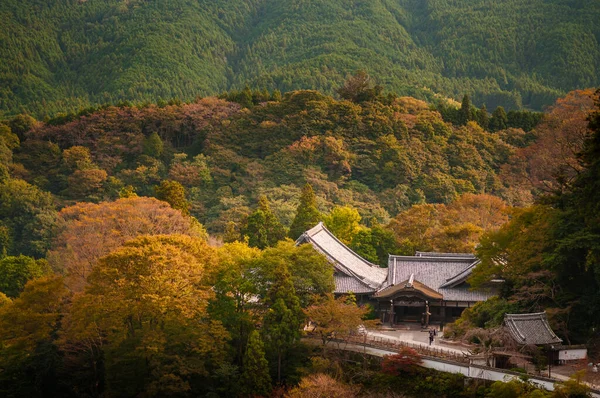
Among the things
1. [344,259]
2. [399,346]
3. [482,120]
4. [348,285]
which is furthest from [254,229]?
[482,120]

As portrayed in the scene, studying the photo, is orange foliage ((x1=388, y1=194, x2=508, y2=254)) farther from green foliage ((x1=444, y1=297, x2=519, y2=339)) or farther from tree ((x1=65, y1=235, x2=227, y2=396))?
tree ((x1=65, y1=235, x2=227, y2=396))

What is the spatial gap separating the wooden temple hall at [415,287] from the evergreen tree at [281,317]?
19.4ft

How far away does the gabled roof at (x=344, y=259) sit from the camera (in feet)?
131

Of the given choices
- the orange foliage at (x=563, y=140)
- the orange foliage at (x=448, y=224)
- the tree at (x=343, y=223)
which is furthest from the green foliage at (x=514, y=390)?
the tree at (x=343, y=223)

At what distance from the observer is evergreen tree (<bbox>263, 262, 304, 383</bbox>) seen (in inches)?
1236

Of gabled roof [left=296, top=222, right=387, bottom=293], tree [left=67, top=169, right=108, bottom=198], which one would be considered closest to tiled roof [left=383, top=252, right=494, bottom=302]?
gabled roof [left=296, top=222, right=387, bottom=293]

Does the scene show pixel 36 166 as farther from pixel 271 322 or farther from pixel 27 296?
pixel 271 322

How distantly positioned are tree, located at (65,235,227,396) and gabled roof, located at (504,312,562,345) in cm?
1044

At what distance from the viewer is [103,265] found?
32.3 m

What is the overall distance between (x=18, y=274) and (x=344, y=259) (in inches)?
709

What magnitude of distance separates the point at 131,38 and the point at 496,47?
5289 cm

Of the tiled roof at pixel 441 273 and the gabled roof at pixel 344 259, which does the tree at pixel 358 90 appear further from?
the tiled roof at pixel 441 273

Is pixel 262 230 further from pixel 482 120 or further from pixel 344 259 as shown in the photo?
pixel 482 120

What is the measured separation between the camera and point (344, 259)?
42500mm
